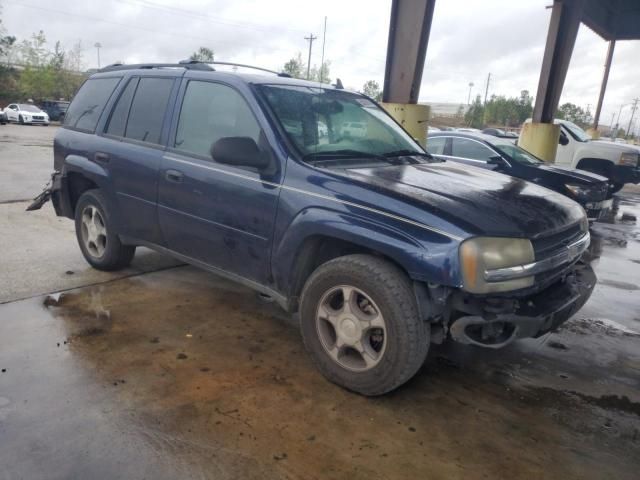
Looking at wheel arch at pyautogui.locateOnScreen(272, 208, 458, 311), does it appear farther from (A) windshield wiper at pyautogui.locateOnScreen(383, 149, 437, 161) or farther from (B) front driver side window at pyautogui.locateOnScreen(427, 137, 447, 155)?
(B) front driver side window at pyautogui.locateOnScreen(427, 137, 447, 155)

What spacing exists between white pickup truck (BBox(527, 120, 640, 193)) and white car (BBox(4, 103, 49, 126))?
30.5 m

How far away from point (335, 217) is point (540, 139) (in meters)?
9.27

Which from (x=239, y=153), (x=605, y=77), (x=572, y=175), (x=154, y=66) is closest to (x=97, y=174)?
(x=154, y=66)

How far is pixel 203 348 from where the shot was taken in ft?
11.5

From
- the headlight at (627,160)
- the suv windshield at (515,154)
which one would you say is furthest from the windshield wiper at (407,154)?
the headlight at (627,160)

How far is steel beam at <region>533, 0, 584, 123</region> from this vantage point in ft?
34.6

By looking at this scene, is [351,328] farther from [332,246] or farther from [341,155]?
[341,155]

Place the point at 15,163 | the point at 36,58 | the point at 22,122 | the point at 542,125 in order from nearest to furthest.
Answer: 1. the point at 542,125
2. the point at 15,163
3. the point at 22,122
4. the point at 36,58

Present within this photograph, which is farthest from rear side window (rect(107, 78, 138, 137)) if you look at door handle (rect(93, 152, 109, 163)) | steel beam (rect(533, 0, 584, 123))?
steel beam (rect(533, 0, 584, 123))

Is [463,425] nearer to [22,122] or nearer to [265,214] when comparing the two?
[265,214]

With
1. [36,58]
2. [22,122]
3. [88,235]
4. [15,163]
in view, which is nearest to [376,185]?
[88,235]

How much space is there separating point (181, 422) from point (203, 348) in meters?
0.87

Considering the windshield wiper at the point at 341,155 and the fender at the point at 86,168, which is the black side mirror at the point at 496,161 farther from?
the fender at the point at 86,168

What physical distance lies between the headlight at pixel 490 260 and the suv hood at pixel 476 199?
0.17ft
